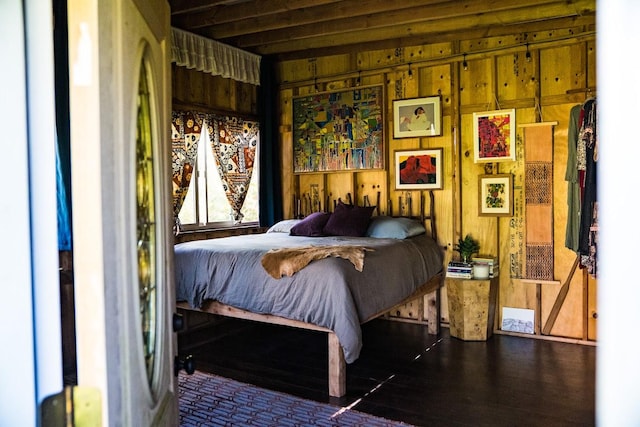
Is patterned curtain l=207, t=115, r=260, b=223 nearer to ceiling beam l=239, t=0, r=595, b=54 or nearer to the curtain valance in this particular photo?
the curtain valance

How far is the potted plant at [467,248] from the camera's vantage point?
461 cm

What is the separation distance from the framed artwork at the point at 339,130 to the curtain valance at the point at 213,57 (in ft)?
2.07

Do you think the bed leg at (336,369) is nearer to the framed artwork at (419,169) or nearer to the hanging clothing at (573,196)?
the hanging clothing at (573,196)

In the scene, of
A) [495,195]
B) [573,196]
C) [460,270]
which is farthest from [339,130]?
[573,196]

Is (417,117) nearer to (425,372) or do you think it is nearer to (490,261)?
(490,261)

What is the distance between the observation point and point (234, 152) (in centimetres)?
547

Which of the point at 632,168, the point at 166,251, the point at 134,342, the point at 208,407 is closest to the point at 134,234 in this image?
the point at 134,342

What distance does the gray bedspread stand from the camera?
3221 mm

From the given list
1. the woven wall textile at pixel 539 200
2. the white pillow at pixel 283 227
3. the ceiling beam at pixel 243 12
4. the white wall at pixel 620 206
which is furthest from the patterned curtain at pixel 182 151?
the white wall at pixel 620 206

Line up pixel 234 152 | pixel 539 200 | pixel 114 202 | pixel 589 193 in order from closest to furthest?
pixel 114 202
pixel 589 193
pixel 539 200
pixel 234 152

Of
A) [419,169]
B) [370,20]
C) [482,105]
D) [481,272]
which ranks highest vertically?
[370,20]

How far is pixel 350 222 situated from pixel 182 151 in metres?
1.73

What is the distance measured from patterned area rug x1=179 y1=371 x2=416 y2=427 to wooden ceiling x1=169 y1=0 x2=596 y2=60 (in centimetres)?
294

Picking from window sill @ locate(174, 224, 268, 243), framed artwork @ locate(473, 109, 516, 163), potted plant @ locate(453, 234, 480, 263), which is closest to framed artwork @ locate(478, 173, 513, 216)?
framed artwork @ locate(473, 109, 516, 163)
